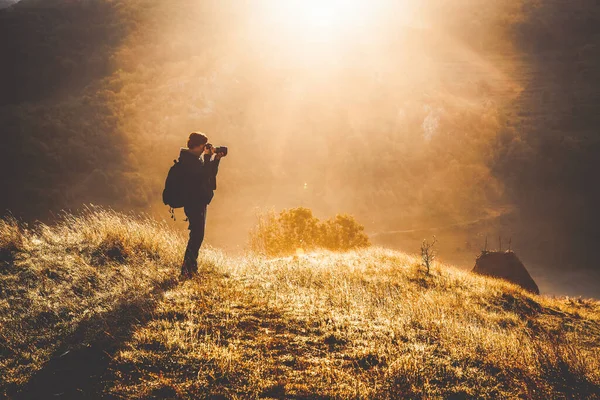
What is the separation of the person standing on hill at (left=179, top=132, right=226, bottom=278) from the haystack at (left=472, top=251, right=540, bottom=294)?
1475cm

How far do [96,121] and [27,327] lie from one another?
479 ft

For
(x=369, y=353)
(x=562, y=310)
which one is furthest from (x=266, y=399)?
(x=562, y=310)

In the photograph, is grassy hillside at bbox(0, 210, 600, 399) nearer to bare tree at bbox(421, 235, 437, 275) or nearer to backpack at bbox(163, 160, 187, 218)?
backpack at bbox(163, 160, 187, 218)

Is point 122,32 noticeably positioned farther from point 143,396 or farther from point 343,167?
point 143,396

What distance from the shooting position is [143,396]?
3230 mm

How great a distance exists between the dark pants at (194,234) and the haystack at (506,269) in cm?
1471

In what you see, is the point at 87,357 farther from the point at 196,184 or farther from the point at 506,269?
the point at 506,269

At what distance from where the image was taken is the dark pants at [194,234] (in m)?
6.36

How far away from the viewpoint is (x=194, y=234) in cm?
641

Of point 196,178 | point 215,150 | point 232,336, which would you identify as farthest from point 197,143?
point 232,336

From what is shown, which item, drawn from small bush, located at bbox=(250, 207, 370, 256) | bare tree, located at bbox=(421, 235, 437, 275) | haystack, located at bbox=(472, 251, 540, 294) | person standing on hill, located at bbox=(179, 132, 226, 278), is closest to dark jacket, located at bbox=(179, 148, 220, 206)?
person standing on hill, located at bbox=(179, 132, 226, 278)

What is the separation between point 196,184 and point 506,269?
15.9 meters

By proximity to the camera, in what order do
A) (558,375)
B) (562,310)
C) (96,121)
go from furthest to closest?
(96,121) < (562,310) < (558,375)

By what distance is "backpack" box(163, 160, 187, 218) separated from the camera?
6.03m
